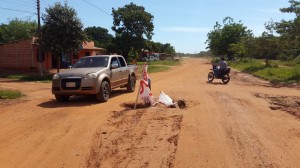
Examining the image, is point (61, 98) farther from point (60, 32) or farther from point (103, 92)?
point (60, 32)

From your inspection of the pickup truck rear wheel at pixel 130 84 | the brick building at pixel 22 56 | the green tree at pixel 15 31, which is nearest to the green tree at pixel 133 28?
the green tree at pixel 15 31

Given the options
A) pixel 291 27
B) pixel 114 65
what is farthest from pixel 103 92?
pixel 291 27

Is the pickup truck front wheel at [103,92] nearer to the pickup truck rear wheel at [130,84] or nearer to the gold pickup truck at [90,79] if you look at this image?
the gold pickup truck at [90,79]

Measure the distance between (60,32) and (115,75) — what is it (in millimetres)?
15132

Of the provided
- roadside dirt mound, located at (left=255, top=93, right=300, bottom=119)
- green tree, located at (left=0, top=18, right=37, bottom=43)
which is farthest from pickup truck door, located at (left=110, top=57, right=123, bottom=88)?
green tree, located at (left=0, top=18, right=37, bottom=43)

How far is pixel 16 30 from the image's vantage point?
61844 mm

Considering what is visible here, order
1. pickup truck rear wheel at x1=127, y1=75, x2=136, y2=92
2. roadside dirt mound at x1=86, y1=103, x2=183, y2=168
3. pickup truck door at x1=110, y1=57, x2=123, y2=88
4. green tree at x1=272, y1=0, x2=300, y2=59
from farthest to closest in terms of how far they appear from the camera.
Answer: green tree at x1=272, y1=0, x2=300, y2=59
pickup truck rear wheel at x1=127, y1=75, x2=136, y2=92
pickup truck door at x1=110, y1=57, x2=123, y2=88
roadside dirt mound at x1=86, y1=103, x2=183, y2=168

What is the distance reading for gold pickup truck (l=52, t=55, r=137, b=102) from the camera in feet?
37.9

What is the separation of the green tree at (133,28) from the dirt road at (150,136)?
150 ft

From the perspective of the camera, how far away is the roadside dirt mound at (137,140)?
18.5 feet

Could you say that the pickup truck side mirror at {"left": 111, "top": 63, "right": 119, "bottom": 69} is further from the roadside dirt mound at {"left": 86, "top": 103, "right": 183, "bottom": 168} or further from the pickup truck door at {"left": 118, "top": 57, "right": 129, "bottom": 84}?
the roadside dirt mound at {"left": 86, "top": 103, "right": 183, "bottom": 168}

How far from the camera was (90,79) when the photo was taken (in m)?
11.6

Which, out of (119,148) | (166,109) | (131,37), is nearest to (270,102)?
(166,109)

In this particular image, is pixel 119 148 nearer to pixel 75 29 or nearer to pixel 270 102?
pixel 270 102
